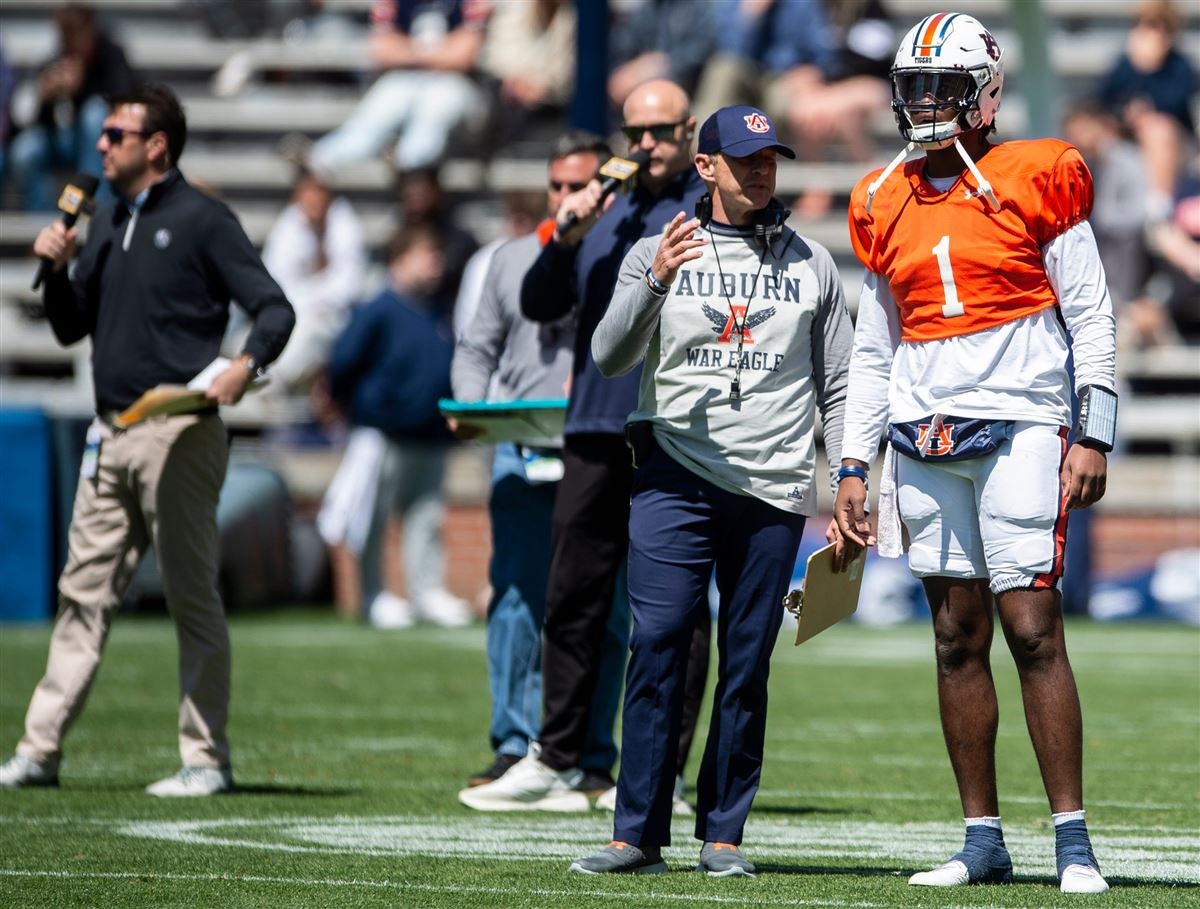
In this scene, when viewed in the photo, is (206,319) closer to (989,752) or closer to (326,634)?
(989,752)

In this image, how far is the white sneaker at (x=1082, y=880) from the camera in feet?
17.7

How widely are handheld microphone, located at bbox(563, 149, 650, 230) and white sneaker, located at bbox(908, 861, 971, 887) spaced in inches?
95.0

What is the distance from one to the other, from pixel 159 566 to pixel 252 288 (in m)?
1.03

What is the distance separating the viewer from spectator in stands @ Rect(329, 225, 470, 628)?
47.5ft

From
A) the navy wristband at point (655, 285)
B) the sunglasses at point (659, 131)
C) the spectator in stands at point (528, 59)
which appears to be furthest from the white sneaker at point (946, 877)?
the spectator in stands at point (528, 59)

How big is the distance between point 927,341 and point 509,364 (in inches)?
105

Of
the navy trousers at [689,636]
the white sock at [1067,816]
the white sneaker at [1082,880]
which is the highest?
the navy trousers at [689,636]

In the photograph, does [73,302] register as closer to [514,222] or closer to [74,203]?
[74,203]

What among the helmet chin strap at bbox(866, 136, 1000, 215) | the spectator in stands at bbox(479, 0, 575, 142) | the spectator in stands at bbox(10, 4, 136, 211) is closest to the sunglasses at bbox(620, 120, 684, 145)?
the helmet chin strap at bbox(866, 136, 1000, 215)

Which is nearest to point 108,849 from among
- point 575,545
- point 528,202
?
point 575,545

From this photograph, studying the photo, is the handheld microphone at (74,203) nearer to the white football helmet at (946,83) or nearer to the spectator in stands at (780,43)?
the white football helmet at (946,83)

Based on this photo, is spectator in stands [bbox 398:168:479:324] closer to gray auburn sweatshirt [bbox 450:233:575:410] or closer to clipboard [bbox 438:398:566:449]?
gray auburn sweatshirt [bbox 450:233:575:410]

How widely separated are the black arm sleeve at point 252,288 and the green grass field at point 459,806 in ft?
5.19

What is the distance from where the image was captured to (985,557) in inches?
221
